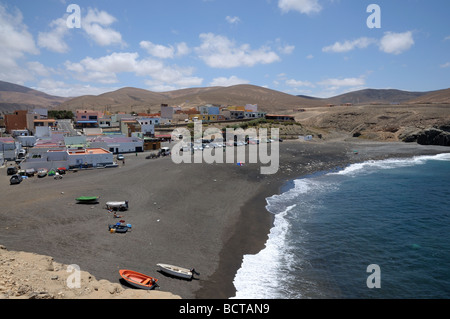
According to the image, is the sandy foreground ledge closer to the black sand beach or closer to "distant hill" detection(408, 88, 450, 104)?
the black sand beach

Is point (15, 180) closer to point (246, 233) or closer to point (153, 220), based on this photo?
point (153, 220)

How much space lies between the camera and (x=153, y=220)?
769 inches

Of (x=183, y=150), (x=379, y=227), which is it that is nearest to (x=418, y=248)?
(x=379, y=227)

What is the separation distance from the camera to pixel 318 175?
3600 centimetres

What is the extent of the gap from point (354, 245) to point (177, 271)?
36.1 feet

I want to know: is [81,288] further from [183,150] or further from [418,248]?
[183,150]

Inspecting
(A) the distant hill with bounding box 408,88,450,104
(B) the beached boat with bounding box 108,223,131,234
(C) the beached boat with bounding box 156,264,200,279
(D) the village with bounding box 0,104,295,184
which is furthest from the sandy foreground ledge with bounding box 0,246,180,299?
(A) the distant hill with bounding box 408,88,450,104

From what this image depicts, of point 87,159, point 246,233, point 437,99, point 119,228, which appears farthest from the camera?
point 437,99

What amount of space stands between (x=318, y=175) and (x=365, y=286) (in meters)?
23.2

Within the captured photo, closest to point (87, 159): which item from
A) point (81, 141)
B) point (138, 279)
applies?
point (81, 141)

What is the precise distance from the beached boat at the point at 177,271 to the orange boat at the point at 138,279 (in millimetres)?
849

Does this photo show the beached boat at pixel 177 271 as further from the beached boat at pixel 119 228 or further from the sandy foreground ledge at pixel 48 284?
the beached boat at pixel 119 228

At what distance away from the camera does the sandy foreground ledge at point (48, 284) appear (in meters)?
10.3

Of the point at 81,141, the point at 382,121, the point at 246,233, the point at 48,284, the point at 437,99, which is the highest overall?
the point at 437,99
